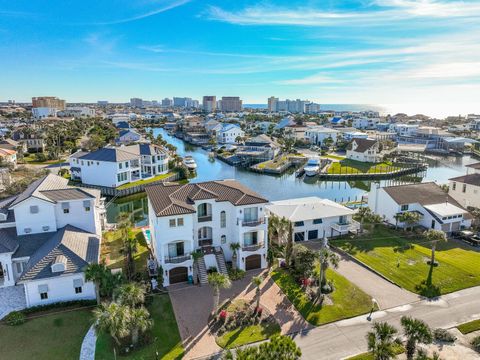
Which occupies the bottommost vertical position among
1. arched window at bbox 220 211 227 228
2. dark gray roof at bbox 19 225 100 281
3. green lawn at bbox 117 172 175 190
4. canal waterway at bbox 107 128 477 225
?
canal waterway at bbox 107 128 477 225

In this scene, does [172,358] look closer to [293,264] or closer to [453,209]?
[293,264]

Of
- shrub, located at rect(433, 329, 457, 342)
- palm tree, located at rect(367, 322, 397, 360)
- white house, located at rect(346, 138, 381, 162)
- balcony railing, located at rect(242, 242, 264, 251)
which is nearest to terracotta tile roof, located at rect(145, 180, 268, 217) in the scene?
balcony railing, located at rect(242, 242, 264, 251)

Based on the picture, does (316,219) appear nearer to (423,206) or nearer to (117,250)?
(423,206)

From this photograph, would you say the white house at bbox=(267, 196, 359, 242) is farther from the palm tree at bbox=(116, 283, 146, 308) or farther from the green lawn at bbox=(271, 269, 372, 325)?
the palm tree at bbox=(116, 283, 146, 308)

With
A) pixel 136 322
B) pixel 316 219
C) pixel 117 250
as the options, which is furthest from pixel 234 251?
pixel 117 250

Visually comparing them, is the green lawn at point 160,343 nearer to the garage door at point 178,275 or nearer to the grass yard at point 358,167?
the garage door at point 178,275

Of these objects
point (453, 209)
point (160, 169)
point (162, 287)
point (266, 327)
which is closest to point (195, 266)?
point (162, 287)
